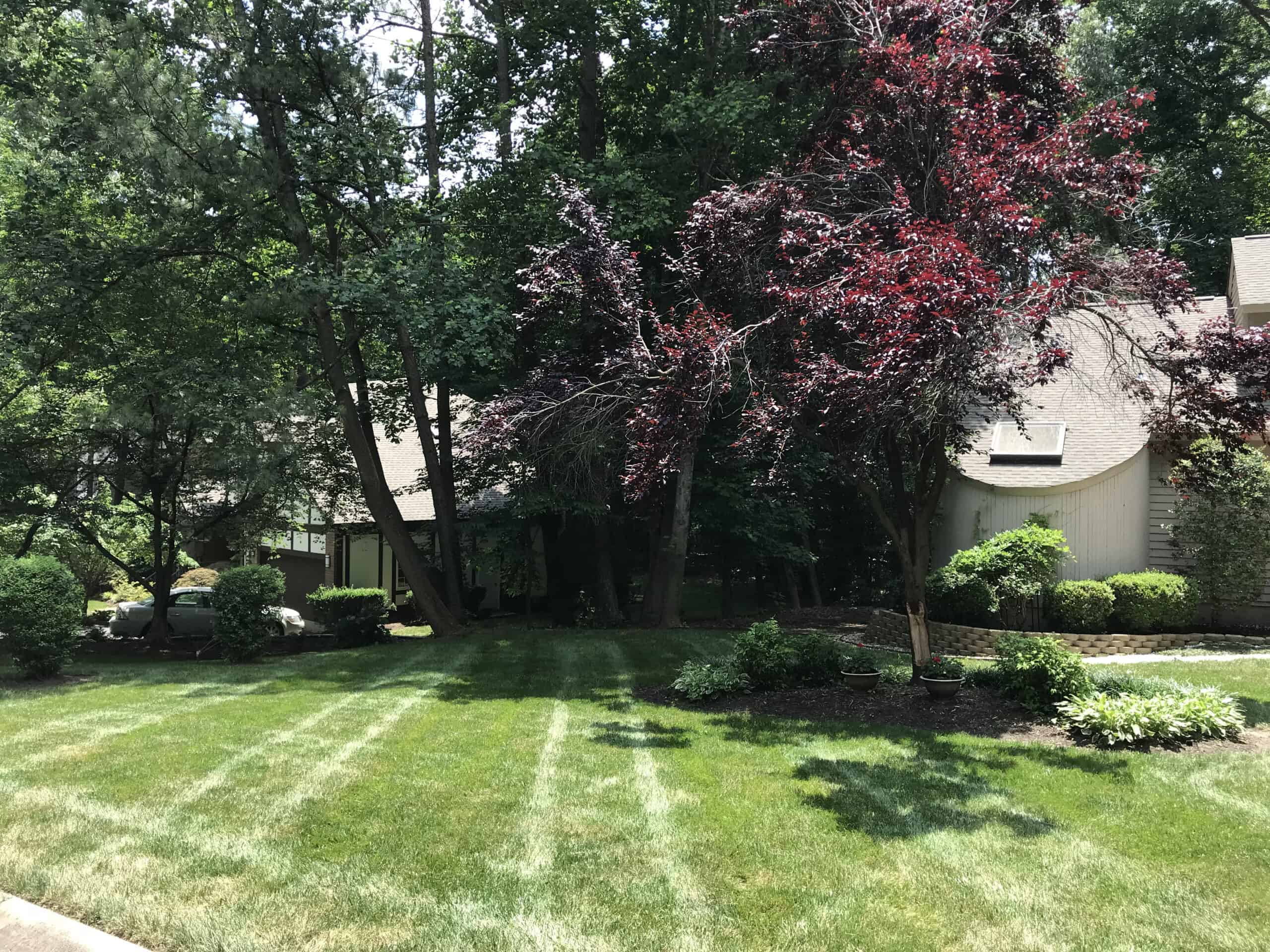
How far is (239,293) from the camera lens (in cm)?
1547

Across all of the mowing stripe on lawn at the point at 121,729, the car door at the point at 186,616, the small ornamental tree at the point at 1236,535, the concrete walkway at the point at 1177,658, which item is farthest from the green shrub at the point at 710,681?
the car door at the point at 186,616

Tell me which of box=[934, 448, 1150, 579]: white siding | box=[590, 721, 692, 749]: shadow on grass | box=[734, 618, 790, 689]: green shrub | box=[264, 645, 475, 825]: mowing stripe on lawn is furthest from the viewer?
box=[934, 448, 1150, 579]: white siding

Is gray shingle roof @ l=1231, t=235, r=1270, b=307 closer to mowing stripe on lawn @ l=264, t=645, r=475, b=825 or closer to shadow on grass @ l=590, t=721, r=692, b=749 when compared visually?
shadow on grass @ l=590, t=721, r=692, b=749

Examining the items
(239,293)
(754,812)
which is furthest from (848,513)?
(754,812)

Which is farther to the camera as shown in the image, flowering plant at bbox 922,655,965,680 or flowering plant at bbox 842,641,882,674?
flowering plant at bbox 842,641,882,674

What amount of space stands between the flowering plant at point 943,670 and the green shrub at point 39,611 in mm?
10087

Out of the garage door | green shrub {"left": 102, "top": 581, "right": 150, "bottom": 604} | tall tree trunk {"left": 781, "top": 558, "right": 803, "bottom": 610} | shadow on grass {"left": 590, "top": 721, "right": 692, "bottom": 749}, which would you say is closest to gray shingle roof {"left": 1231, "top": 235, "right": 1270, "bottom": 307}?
tall tree trunk {"left": 781, "top": 558, "right": 803, "bottom": 610}

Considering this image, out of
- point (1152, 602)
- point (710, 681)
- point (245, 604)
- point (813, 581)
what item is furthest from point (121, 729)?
point (813, 581)

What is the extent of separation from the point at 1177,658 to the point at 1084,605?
157cm

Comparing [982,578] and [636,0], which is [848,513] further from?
[636,0]

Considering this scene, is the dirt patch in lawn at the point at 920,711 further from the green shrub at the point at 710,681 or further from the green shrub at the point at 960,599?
the green shrub at the point at 960,599

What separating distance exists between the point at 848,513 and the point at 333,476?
11.6 metres

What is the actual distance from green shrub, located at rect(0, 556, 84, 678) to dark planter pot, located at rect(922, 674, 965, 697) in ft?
33.1

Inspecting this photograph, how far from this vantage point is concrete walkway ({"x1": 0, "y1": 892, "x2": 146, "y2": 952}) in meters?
3.99
